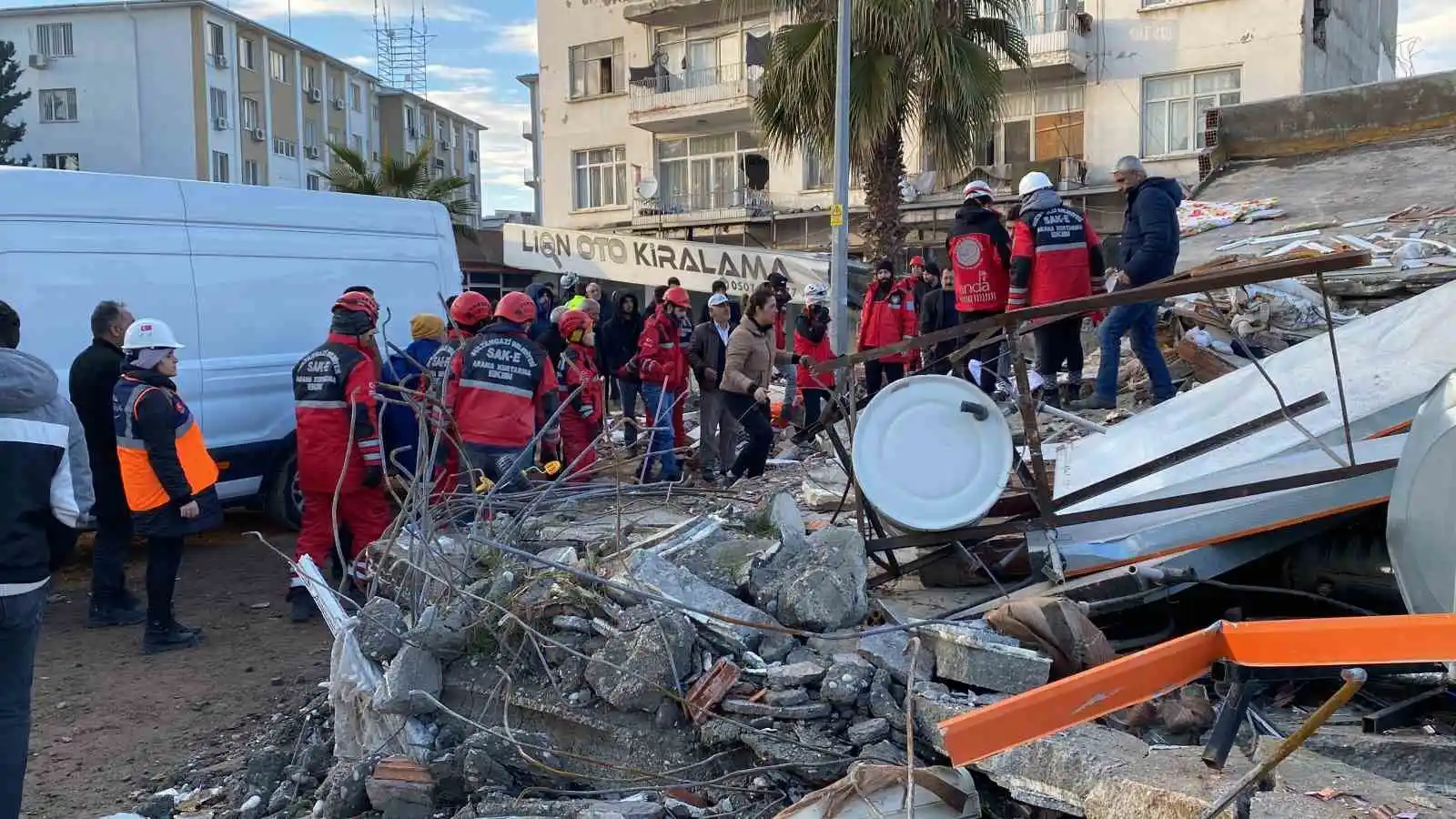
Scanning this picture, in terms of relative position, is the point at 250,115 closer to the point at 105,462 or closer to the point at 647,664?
the point at 105,462

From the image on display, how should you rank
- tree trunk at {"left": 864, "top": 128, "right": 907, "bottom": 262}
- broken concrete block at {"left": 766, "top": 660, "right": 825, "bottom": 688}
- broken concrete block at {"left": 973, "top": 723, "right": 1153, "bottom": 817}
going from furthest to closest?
1. tree trunk at {"left": 864, "top": 128, "right": 907, "bottom": 262}
2. broken concrete block at {"left": 766, "top": 660, "right": 825, "bottom": 688}
3. broken concrete block at {"left": 973, "top": 723, "right": 1153, "bottom": 817}

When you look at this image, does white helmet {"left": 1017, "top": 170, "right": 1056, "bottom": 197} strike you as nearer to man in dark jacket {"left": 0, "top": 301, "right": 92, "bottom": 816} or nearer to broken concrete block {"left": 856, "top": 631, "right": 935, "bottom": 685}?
broken concrete block {"left": 856, "top": 631, "right": 935, "bottom": 685}

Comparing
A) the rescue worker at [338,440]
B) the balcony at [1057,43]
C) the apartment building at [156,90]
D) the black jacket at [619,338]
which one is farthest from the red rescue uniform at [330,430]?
the apartment building at [156,90]

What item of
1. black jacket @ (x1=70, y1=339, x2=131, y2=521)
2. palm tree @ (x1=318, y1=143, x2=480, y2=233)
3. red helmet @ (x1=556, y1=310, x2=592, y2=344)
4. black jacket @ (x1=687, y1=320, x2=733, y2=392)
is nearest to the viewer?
black jacket @ (x1=70, y1=339, x2=131, y2=521)

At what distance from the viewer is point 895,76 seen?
13.8 metres

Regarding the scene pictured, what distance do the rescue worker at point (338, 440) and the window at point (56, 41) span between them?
4166 cm

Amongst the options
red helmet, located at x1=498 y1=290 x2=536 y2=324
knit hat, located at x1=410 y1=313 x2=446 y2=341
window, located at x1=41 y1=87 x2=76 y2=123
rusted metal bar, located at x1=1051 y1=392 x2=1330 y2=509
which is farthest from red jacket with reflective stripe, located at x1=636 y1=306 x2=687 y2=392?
window, located at x1=41 y1=87 x2=76 y2=123

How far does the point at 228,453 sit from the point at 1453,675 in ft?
22.0

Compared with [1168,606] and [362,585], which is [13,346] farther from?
[1168,606]

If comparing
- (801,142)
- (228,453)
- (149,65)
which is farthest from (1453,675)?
(149,65)

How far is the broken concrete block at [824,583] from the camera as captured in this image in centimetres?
391

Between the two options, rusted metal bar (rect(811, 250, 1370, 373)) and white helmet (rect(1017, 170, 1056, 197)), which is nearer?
rusted metal bar (rect(811, 250, 1370, 373))

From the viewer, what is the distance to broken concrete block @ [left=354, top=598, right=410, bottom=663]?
13.6ft

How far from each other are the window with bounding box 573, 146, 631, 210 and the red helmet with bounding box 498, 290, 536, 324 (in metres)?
21.9
